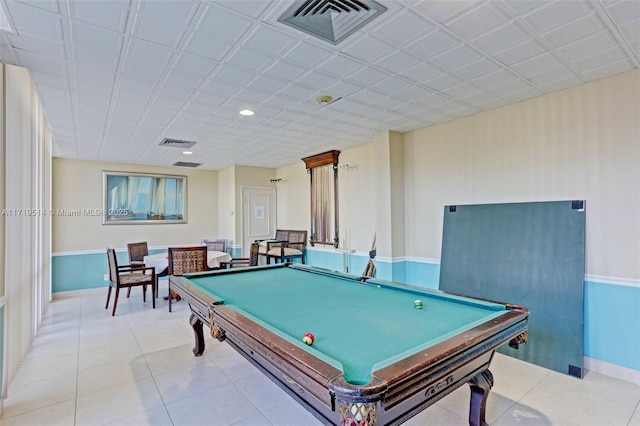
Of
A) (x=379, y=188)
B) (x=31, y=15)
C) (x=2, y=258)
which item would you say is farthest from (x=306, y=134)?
(x=2, y=258)

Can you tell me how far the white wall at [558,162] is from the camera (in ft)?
8.90

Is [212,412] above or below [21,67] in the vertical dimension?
below

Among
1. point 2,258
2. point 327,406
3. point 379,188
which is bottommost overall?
point 327,406

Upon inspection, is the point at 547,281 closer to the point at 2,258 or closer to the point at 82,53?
the point at 82,53

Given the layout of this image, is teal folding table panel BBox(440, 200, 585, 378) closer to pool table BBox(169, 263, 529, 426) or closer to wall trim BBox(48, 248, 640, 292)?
wall trim BBox(48, 248, 640, 292)

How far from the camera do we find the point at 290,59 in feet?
8.07

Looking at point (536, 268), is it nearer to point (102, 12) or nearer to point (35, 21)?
point (102, 12)

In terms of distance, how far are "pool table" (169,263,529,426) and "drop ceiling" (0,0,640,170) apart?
1.77 metres

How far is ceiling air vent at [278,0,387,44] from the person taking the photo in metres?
1.86

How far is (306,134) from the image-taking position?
4.60 metres

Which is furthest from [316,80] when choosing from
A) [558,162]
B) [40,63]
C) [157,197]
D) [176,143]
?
[157,197]

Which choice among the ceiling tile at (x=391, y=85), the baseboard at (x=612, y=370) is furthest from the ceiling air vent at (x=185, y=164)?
the baseboard at (x=612, y=370)

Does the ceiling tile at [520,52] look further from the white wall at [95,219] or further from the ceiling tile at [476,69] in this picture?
the white wall at [95,219]

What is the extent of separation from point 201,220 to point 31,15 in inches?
228
